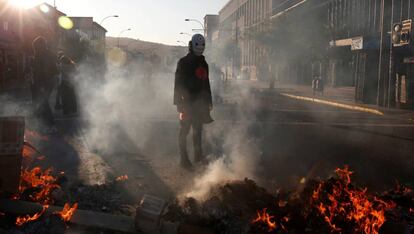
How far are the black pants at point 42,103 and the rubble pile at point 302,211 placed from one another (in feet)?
20.8

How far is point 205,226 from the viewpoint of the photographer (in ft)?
12.6

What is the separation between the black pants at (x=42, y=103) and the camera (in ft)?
32.7

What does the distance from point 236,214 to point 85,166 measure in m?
3.09

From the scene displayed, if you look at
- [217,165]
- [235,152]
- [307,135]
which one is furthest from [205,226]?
[307,135]

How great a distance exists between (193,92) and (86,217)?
331 cm

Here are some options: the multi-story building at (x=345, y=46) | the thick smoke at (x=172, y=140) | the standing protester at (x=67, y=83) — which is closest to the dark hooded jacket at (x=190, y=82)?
the thick smoke at (x=172, y=140)

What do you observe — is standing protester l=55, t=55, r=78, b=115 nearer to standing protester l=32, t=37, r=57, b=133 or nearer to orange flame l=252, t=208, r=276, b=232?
standing protester l=32, t=37, r=57, b=133

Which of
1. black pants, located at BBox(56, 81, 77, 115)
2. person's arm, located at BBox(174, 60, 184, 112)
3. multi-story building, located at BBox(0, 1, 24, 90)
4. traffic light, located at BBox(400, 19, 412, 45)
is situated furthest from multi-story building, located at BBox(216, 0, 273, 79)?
person's arm, located at BBox(174, 60, 184, 112)

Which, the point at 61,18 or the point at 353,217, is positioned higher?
the point at 61,18

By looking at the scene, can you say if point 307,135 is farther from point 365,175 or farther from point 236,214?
point 236,214

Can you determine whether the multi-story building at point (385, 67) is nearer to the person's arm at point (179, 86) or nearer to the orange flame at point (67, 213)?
the person's arm at point (179, 86)

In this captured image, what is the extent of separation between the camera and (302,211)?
3.92m

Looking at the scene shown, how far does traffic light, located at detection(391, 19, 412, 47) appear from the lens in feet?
54.9

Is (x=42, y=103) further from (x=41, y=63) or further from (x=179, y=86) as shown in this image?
(x=179, y=86)
